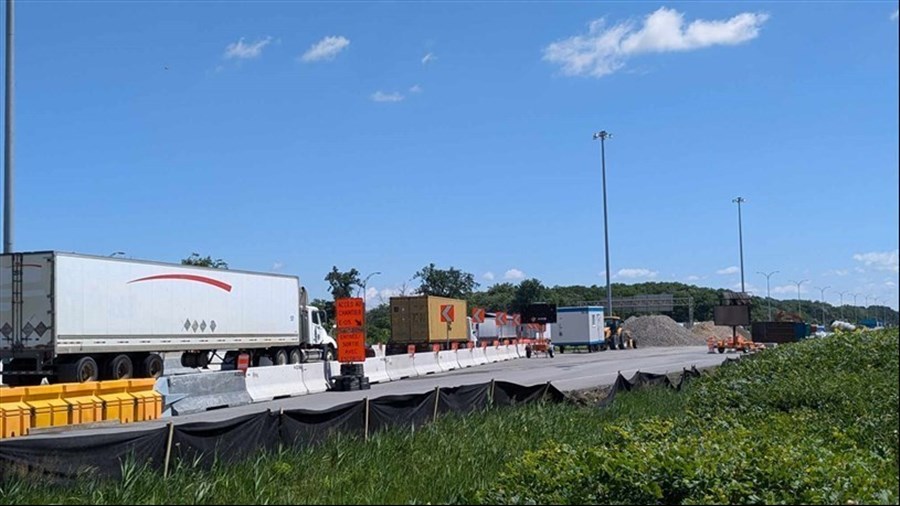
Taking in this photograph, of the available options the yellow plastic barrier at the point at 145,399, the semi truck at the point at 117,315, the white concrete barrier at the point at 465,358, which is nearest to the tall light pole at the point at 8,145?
the semi truck at the point at 117,315

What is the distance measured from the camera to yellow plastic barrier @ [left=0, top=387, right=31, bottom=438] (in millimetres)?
17281

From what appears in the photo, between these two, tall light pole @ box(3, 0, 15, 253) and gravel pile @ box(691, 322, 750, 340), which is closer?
tall light pole @ box(3, 0, 15, 253)

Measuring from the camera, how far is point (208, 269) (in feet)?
113

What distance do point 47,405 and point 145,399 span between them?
2925 millimetres

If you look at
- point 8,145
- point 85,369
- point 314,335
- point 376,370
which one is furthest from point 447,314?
point 8,145

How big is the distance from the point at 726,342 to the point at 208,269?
3276cm

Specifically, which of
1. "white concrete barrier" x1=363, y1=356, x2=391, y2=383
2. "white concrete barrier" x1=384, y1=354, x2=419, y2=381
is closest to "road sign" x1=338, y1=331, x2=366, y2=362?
"white concrete barrier" x1=363, y1=356, x2=391, y2=383

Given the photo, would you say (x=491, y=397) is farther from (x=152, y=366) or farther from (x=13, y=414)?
(x=152, y=366)

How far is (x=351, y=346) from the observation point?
28.4 m

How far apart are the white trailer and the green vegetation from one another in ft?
173

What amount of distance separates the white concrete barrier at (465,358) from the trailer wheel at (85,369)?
18.9 metres

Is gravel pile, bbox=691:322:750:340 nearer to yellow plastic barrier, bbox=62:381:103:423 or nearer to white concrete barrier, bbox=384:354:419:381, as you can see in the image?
white concrete barrier, bbox=384:354:419:381

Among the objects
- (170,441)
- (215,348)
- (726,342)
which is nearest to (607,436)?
(170,441)

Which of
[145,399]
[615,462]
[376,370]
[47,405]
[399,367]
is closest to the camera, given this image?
[615,462]
